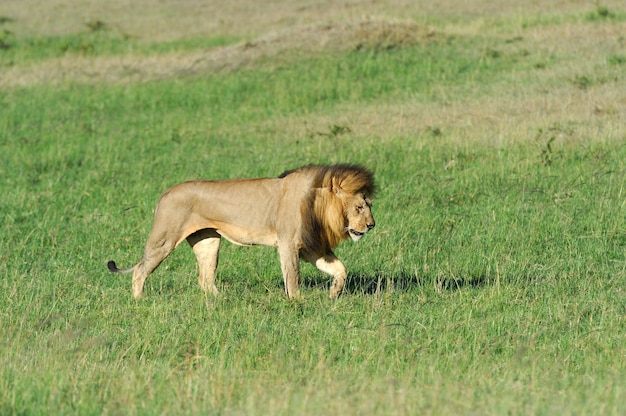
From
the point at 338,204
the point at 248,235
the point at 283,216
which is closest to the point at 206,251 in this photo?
the point at 248,235

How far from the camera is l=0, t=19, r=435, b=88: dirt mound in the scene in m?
25.0

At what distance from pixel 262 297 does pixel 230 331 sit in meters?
1.24

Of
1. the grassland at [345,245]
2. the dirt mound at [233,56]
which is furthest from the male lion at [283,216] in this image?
the dirt mound at [233,56]

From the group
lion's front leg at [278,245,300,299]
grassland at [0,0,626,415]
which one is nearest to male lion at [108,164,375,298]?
lion's front leg at [278,245,300,299]

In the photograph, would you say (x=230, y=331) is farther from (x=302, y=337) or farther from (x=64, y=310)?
(x=64, y=310)

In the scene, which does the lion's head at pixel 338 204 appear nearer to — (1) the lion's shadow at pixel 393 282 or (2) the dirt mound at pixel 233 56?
(1) the lion's shadow at pixel 393 282

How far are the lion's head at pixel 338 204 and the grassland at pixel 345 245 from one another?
22.1 inches

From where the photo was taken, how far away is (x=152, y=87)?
23.6m

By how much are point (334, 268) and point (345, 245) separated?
7.23 ft

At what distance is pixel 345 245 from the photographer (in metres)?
11.3

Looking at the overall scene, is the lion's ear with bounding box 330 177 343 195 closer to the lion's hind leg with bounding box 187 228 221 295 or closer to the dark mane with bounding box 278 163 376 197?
the dark mane with bounding box 278 163 376 197

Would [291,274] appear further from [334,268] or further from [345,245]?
[345,245]

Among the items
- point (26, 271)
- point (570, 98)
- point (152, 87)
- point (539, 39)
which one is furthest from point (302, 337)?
point (539, 39)

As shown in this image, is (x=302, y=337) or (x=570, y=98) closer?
(x=302, y=337)
